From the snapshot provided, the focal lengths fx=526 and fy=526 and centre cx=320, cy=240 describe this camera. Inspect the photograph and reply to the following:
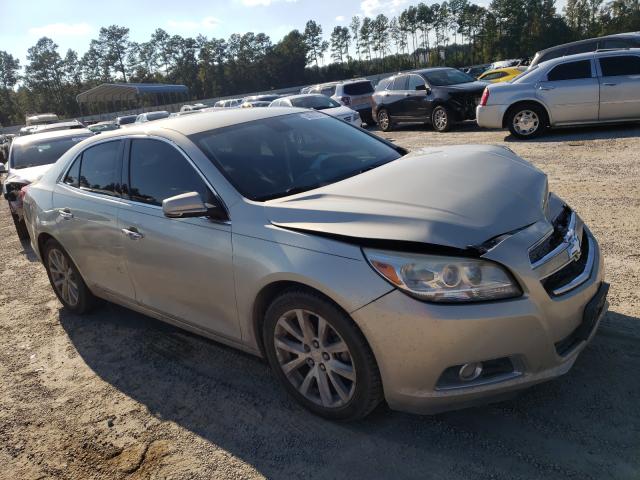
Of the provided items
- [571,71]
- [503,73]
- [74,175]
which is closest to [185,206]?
[74,175]

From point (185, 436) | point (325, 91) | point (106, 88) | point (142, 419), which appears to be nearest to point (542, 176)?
point (185, 436)

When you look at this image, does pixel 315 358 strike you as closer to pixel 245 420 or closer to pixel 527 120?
pixel 245 420

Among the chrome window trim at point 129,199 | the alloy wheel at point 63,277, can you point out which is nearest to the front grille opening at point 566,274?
the chrome window trim at point 129,199

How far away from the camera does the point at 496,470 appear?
2.36 m

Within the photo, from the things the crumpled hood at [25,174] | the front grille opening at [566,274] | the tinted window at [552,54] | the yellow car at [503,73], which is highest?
the tinted window at [552,54]

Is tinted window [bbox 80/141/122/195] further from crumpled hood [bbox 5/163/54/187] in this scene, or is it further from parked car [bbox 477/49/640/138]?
parked car [bbox 477/49/640/138]

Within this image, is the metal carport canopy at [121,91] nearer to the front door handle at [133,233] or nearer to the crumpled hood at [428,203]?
the front door handle at [133,233]

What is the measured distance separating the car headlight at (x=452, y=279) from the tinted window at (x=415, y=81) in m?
12.8

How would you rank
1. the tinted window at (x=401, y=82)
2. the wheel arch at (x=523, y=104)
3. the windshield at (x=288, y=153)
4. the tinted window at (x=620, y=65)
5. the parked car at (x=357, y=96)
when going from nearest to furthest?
1. the windshield at (x=288, y=153)
2. the tinted window at (x=620, y=65)
3. the wheel arch at (x=523, y=104)
4. the tinted window at (x=401, y=82)
5. the parked car at (x=357, y=96)

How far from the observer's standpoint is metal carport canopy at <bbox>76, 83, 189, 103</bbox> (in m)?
→ 53.3

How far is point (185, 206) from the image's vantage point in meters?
2.93

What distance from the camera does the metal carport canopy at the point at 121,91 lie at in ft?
175

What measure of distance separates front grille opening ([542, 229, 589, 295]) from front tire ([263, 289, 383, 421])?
2.90 feet

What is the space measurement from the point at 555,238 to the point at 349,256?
108 cm
